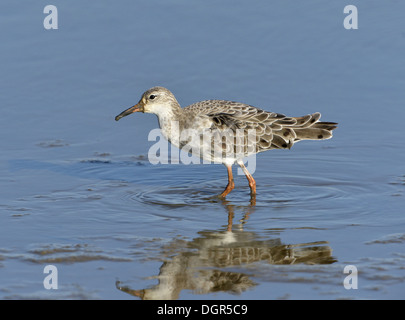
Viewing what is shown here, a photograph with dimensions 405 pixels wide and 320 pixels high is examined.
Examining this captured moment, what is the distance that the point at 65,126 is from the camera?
1375 cm

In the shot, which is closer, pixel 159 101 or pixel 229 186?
pixel 229 186

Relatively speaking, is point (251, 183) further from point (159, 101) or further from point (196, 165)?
point (159, 101)

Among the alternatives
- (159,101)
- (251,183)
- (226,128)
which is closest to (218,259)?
(251,183)

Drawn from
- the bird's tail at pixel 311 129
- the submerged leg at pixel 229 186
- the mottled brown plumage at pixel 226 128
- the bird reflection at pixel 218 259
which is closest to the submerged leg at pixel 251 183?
the mottled brown plumage at pixel 226 128

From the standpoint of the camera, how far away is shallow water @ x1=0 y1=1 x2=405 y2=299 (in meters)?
8.35

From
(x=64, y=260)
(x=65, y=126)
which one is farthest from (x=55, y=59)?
(x=64, y=260)

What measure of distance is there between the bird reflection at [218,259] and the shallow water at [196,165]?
0.08 ft

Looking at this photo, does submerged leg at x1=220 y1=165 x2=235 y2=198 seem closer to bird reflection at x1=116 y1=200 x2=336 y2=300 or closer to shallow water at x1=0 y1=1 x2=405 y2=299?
shallow water at x1=0 y1=1 x2=405 y2=299

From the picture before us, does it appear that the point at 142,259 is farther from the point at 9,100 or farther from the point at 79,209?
the point at 9,100

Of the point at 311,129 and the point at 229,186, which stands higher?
the point at 311,129

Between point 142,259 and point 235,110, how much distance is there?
3.93 meters

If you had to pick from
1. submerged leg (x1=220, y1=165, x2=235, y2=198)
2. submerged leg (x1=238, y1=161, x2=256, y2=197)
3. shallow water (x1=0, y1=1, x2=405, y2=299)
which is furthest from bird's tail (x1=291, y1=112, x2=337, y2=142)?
submerged leg (x1=220, y1=165, x2=235, y2=198)

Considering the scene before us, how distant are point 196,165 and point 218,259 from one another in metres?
4.20

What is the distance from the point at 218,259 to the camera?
28.7 feet
